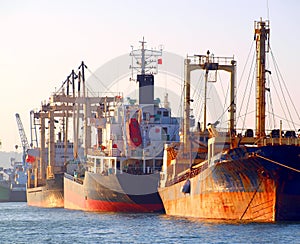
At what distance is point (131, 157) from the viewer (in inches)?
2830

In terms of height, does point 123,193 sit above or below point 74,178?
below

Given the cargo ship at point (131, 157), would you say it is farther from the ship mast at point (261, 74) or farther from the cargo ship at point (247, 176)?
the ship mast at point (261, 74)

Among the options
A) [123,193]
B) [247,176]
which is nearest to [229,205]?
[247,176]

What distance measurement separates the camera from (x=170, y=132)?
7538cm

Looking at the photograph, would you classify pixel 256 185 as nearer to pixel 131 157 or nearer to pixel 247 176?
pixel 247 176

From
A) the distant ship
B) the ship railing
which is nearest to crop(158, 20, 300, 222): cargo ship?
the ship railing

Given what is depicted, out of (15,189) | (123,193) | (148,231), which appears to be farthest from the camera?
(15,189)

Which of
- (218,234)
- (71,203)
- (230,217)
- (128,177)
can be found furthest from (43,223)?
(71,203)

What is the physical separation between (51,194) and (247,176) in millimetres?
48580

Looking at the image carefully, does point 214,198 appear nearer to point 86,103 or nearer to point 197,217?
point 197,217

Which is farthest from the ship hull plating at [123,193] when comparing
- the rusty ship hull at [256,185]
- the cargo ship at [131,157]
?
the rusty ship hull at [256,185]

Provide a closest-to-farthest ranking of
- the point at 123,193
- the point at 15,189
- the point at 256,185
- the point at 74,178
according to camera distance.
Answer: the point at 256,185
the point at 123,193
the point at 74,178
the point at 15,189

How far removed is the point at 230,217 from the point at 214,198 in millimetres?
1506

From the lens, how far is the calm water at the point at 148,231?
4350 cm
